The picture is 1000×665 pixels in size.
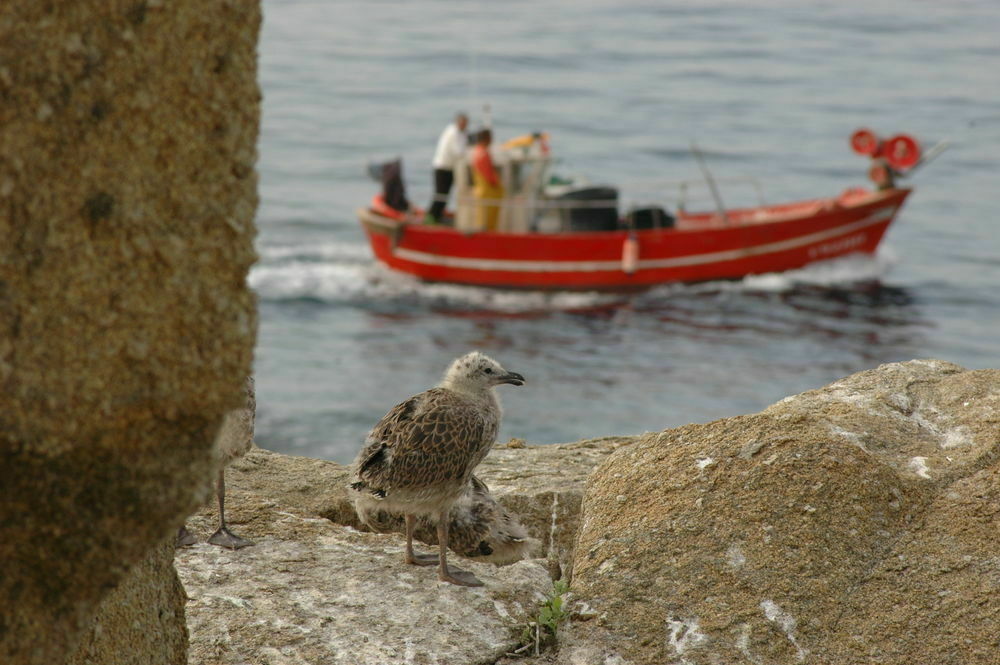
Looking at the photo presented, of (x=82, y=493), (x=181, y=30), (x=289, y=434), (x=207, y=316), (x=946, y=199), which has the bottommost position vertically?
(x=289, y=434)

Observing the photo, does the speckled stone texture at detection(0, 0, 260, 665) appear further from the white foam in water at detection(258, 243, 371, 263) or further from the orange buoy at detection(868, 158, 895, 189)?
the white foam in water at detection(258, 243, 371, 263)

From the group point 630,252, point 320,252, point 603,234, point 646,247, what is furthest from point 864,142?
point 320,252

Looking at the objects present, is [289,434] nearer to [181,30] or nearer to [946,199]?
[181,30]

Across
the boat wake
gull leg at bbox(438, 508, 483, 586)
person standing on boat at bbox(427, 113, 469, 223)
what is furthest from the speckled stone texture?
the boat wake

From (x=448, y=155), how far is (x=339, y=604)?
73.6 ft

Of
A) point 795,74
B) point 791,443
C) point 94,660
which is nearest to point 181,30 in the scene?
point 94,660

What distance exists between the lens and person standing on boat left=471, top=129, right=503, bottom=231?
25812 mm

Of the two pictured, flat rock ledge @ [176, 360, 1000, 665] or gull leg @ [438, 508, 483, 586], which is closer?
flat rock ledge @ [176, 360, 1000, 665]

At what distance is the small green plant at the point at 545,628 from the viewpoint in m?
5.03

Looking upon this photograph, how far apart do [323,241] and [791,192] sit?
13.0 metres

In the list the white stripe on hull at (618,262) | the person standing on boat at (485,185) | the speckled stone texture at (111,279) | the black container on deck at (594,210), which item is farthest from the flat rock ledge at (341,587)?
the white stripe on hull at (618,262)

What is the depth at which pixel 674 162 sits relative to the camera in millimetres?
38062

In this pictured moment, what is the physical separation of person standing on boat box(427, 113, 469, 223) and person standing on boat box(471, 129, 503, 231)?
17.7 inches

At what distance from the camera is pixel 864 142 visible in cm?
2898
